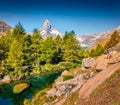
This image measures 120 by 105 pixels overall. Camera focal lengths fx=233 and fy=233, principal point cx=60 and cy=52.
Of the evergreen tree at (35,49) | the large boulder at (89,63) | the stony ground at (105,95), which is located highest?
the evergreen tree at (35,49)

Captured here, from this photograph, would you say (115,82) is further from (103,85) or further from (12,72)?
(12,72)

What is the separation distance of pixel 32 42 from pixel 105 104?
91547mm

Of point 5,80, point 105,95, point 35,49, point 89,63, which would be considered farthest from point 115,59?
point 35,49

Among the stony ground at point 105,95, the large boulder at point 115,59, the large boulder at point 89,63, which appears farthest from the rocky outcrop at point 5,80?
the stony ground at point 105,95

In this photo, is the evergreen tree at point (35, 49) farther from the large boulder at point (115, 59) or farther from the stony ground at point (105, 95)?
the stony ground at point (105, 95)

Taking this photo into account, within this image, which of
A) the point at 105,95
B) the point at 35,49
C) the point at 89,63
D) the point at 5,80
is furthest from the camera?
the point at 35,49

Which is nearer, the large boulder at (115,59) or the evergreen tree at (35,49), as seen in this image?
the large boulder at (115,59)

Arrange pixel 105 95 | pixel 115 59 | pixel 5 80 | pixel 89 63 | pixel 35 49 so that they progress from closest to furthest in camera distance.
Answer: pixel 105 95 < pixel 115 59 < pixel 89 63 < pixel 5 80 < pixel 35 49

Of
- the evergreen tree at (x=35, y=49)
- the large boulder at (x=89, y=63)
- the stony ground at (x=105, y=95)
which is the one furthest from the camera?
the evergreen tree at (x=35, y=49)

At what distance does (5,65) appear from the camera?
97750mm

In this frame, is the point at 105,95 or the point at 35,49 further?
the point at 35,49

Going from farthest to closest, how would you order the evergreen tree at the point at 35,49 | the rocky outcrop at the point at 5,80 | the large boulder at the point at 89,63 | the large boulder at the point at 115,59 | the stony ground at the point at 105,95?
the evergreen tree at the point at 35,49 → the rocky outcrop at the point at 5,80 → the large boulder at the point at 89,63 → the large boulder at the point at 115,59 → the stony ground at the point at 105,95

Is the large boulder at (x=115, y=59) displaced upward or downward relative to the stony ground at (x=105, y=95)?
upward

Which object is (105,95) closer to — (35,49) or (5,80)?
(5,80)
